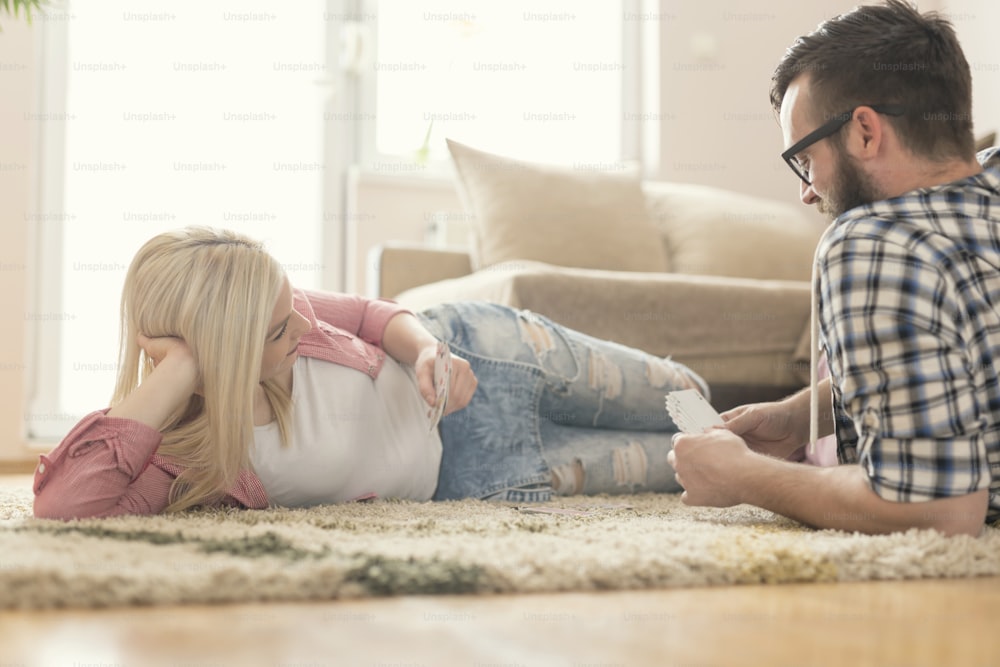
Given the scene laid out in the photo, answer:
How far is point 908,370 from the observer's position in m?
0.97

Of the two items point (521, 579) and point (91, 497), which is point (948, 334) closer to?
point (521, 579)

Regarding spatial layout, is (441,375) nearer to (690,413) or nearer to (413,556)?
(690,413)

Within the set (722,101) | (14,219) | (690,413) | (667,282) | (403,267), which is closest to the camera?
(690,413)

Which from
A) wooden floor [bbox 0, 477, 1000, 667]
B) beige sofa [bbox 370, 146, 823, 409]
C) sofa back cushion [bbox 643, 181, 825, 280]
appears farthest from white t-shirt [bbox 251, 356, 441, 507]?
sofa back cushion [bbox 643, 181, 825, 280]

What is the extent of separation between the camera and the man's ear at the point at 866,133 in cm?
108

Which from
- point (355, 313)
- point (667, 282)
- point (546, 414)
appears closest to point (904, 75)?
point (546, 414)

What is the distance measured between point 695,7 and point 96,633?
3614 mm

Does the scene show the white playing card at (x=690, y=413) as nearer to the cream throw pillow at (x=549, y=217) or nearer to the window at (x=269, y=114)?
the cream throw pillow at (x=549, y=217)

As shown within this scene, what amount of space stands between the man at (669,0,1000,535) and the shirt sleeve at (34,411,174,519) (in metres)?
0.68

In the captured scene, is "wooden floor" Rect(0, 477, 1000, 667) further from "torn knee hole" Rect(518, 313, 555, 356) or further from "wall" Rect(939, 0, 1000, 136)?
"wall" Rect(939, 0, 1000, 136)

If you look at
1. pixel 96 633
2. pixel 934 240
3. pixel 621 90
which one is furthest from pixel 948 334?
pixel 621 90

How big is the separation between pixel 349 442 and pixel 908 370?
0.77 metres

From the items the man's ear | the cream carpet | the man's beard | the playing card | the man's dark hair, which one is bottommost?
the cream carpet

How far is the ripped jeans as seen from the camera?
5.09 feet
